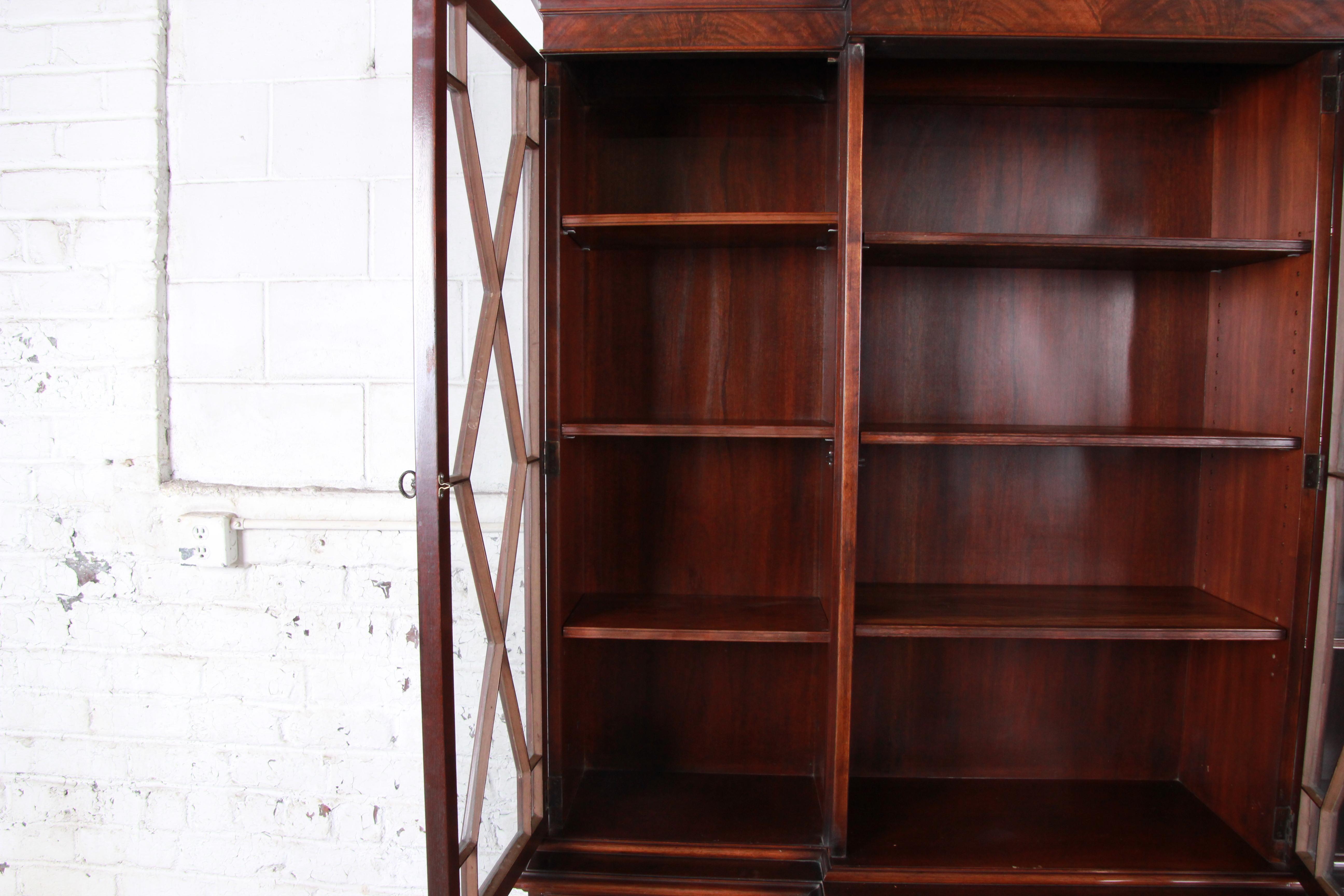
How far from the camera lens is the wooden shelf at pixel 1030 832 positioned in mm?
1638

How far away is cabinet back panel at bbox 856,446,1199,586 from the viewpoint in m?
1.96

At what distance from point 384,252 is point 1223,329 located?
1.84 m

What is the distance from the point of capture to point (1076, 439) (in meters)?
1.61

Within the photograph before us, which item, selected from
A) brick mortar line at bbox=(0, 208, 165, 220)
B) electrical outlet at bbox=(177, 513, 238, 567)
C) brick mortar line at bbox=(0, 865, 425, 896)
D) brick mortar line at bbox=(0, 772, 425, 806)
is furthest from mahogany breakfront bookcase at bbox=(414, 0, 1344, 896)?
brick mortar line at bbox=(0, 208, 165, 220)

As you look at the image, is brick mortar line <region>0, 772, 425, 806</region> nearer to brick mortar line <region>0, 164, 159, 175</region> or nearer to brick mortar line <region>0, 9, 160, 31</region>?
brick mortar line <region>0, 164, 159, 175</region>

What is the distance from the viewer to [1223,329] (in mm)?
1877

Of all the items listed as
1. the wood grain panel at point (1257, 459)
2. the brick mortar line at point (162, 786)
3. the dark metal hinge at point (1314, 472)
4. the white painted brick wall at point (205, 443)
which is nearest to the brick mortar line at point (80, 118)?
the white painted brick wall at point (205, 443)

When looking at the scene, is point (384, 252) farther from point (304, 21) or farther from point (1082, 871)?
point (1082, 871)

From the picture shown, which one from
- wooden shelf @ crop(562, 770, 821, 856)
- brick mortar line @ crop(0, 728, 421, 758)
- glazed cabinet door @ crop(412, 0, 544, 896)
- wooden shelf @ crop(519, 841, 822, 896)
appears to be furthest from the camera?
brick mortar line @ crop(0, 728, 421, 758)

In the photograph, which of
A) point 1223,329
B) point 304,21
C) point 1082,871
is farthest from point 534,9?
point 1082,871

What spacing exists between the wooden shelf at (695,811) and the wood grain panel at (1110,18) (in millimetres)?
1535

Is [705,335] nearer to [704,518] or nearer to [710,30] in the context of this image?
[704,518]

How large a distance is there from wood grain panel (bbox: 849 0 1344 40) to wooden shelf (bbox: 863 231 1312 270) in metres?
0.34

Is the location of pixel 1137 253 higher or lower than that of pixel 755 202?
lower
